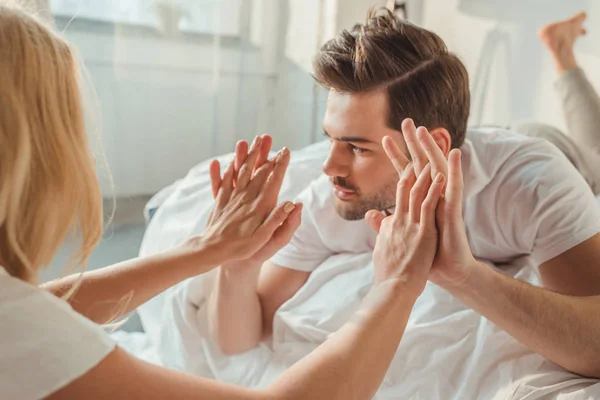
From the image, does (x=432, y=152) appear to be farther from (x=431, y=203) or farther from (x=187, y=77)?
(x=187, y=77)

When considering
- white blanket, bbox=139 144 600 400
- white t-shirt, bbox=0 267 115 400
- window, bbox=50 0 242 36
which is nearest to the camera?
white t-shirt, bbox=0 267 115 400

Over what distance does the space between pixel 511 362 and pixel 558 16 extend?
4.01 feet

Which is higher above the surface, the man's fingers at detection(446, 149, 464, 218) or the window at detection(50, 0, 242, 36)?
the window at detection(50, 0, 242, 36)

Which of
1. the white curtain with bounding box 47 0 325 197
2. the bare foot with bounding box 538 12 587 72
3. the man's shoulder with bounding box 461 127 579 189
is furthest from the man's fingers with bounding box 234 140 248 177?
the white curtain with bounding box 47 0 325 197

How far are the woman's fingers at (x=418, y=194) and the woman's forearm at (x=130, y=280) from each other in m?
0.35

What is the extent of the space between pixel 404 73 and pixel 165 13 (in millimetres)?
1320

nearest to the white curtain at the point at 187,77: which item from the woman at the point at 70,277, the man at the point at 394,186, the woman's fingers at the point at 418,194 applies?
the man at the point at 394,186

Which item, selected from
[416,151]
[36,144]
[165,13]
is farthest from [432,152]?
[165,13]

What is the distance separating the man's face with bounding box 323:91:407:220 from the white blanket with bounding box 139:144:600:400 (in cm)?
14

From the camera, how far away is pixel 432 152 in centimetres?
87

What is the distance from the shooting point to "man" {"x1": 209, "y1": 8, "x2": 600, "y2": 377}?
1.09 meters

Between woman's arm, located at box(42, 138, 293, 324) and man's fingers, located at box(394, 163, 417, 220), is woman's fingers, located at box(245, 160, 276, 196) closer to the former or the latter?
woman's arm, located at box(42, 138, 293, 324)

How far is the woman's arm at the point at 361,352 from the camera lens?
579mm

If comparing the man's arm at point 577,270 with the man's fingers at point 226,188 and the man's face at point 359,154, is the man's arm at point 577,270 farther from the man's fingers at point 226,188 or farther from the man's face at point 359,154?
the man's fingers at point 226,188
